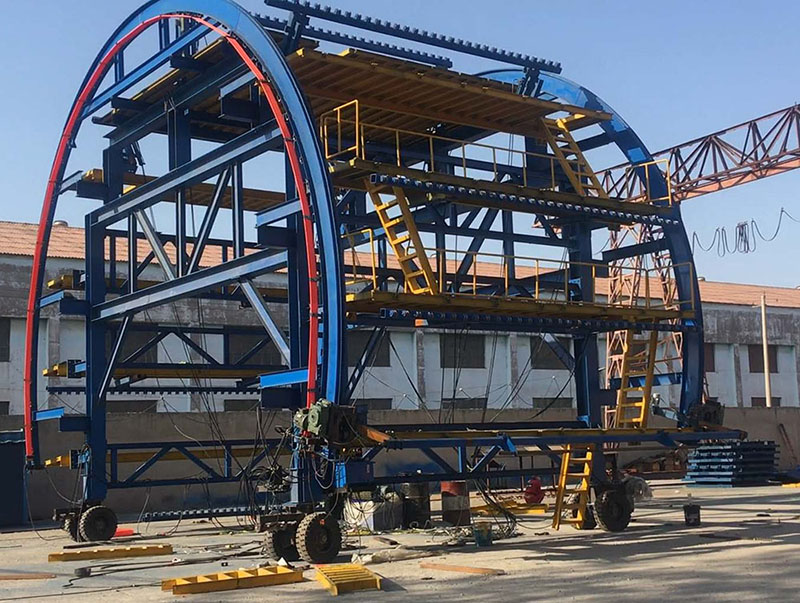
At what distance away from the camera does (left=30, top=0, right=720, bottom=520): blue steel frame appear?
16.8 m

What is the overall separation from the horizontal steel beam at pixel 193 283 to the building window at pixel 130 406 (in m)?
17.5

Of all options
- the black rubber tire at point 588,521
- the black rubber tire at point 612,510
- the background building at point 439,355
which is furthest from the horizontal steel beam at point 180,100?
the black rubber tire at point 588,521

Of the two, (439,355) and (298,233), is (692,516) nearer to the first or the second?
(298,233)

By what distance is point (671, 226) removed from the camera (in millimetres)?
23234

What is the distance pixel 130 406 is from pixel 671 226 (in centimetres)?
2329

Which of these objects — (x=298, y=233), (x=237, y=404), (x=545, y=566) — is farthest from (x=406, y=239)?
(x=237, y=404)

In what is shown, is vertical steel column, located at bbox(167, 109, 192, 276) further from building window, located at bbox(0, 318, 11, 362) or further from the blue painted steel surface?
building window, located at bbox(0, 318, 11, 362)

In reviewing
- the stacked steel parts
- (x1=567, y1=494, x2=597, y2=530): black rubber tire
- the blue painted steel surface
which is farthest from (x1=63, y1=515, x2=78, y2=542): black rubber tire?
the stacked steel parts

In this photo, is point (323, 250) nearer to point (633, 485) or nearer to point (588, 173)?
point (588, 173)

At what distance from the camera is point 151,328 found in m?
23.9

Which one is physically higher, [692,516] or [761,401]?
[761,401]

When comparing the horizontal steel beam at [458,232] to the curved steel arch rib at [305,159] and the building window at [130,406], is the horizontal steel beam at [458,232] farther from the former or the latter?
the building window at [130,406]

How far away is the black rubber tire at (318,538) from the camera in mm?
15234

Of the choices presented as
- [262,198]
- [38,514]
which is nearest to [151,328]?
[262,198]
